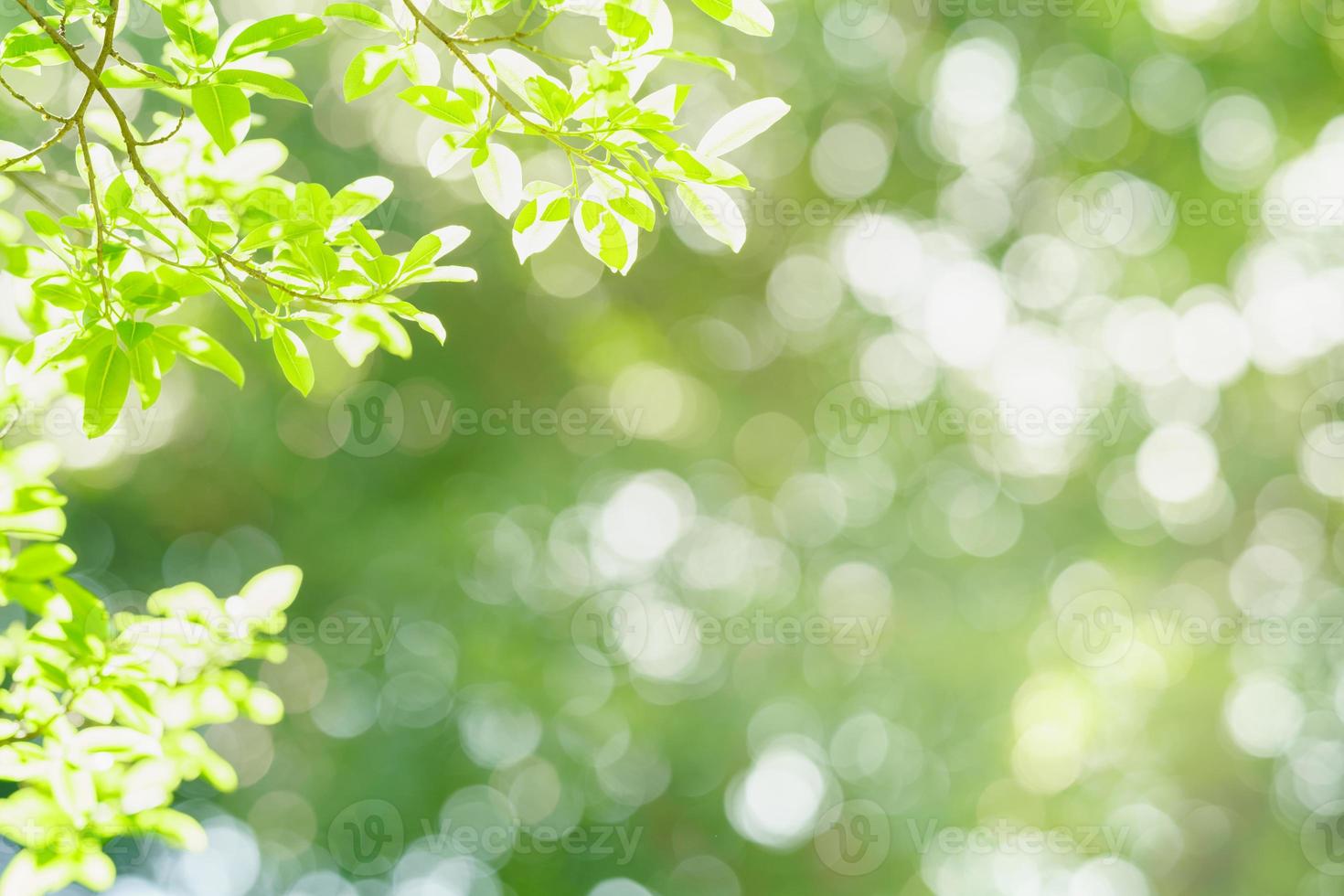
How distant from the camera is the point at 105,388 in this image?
121 cm

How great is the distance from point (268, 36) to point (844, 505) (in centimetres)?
522

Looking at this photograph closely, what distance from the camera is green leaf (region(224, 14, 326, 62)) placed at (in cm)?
119

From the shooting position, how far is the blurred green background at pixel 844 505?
564cm

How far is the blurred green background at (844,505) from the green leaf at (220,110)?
4.39 m

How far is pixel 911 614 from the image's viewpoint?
5891 mm

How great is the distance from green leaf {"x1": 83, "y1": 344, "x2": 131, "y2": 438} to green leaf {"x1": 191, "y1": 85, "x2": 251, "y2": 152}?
272mm

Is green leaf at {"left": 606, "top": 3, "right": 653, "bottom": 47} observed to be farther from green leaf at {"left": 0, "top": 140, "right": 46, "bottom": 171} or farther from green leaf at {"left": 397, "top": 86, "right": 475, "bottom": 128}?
green leaf at {"left": 0, "top": 140, "right": 46, "bottom": 171}

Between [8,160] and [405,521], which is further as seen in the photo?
[405,521]

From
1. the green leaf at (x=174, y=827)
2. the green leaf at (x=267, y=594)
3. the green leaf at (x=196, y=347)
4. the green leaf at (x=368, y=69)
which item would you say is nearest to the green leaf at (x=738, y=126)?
the green leaf at (x=368, y=69)

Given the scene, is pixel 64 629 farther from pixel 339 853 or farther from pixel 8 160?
pixel 339 853

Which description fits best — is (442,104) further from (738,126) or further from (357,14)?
(738,126)

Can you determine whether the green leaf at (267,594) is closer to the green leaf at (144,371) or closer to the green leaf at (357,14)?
the green leaf at (144,371)

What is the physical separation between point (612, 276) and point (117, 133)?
4829 mm

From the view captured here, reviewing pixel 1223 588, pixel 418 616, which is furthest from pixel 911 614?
pixel 418 616
